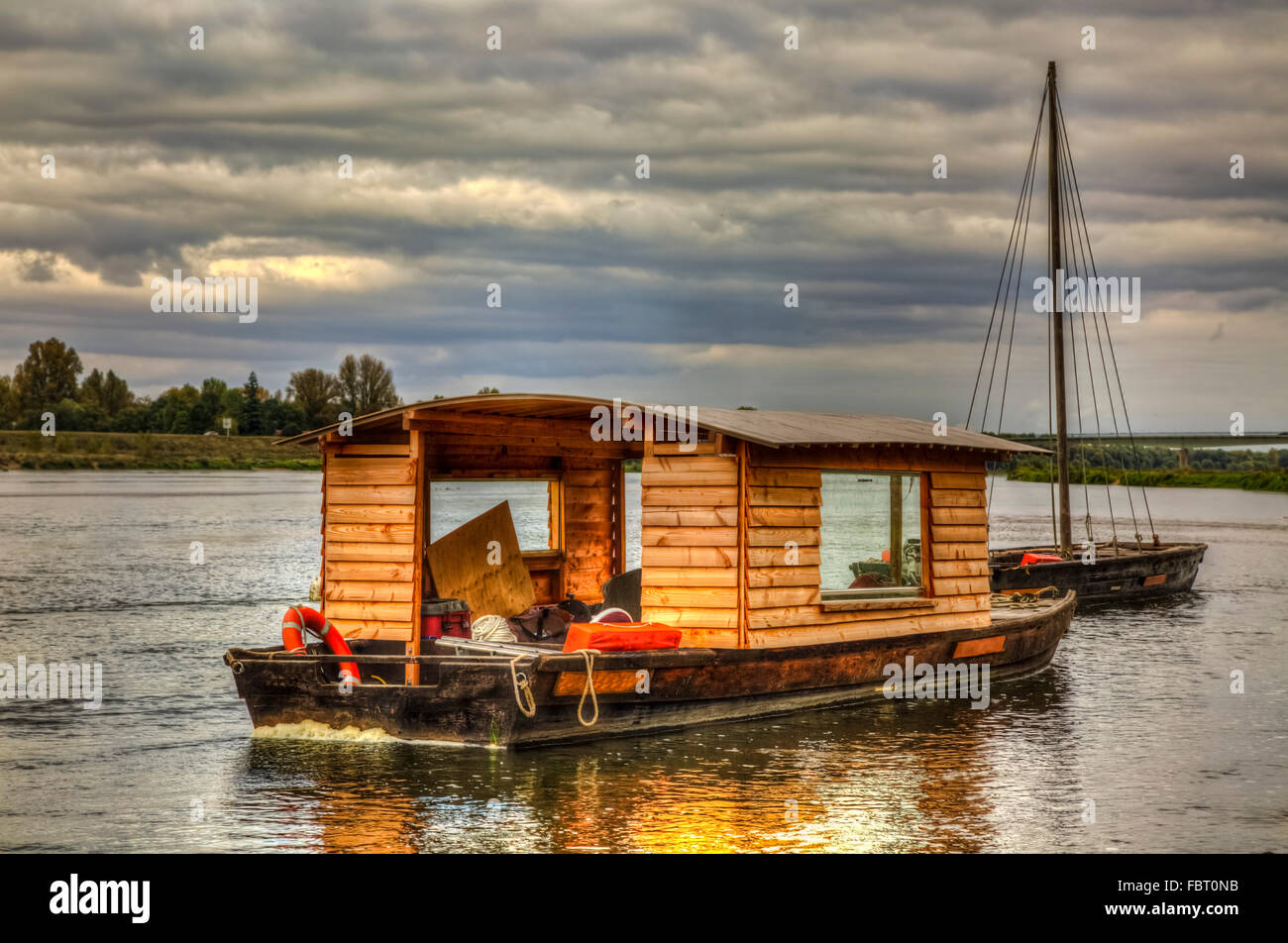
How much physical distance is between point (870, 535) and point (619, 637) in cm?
426

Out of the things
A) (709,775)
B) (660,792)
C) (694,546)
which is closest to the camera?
(660,792)

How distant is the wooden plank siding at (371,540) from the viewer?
14289 mm

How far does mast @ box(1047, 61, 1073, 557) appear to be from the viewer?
32781mm

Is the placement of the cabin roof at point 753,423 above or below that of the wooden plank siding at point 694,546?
above

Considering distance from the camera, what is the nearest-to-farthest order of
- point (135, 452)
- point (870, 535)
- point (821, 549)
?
point (821, 549), point (870, 535), point (135, 452)

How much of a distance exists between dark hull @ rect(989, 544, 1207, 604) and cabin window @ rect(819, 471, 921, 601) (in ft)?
44.1

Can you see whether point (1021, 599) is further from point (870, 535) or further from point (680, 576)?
point (680, 576)

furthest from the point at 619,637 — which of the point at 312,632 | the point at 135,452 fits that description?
the point at 135,452

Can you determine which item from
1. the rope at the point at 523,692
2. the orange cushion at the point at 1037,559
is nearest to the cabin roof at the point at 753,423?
the rope at the point at 523,692

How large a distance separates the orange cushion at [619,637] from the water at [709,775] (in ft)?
3.82

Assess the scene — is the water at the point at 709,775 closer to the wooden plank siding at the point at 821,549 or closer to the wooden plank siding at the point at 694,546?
the wooden plank siding at the point at 821,549

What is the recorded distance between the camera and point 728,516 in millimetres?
14219

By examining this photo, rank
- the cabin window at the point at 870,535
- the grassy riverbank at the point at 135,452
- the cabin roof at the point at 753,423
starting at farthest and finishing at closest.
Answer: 1. the grassy riverbank at the point at 135,452
2. the cabin window at the point at 870,535
3. the cabin roof at the point at 753,423

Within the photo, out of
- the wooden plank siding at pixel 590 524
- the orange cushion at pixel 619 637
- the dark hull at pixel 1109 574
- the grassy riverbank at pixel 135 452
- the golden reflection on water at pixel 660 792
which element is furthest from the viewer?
the grassy riverbank at pixel 135 452
